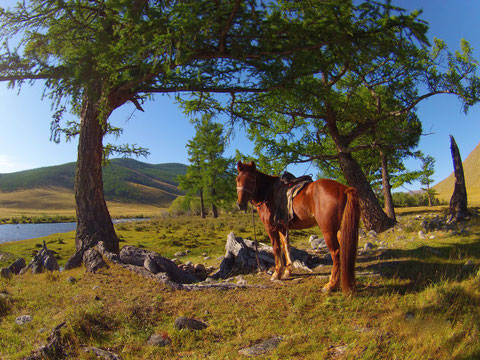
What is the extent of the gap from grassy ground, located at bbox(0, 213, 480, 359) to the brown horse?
44 cm

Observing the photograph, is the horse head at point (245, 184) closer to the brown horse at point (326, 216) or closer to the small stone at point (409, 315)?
the brown horse at point (326, 216)

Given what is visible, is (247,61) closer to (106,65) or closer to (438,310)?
(106,65)

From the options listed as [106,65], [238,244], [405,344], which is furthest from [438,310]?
[106,65]

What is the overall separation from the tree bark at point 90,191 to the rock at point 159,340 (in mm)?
5380

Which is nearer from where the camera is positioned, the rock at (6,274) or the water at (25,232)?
the rock at (6,274)

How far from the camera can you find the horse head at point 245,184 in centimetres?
555

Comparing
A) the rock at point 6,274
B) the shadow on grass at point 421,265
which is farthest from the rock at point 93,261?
the shadow on grass at point 421,265

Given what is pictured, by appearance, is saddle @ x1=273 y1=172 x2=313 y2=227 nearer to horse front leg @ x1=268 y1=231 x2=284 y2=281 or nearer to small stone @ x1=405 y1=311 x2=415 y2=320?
horse front leg @ x1=268 y1=231 x2=284 y2=281

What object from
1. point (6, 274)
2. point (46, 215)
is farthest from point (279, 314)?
point (46, 215)

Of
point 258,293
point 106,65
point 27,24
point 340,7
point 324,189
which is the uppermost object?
point 27,24

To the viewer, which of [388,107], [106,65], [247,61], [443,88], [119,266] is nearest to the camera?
[106,65]

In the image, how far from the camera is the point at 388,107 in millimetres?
12000

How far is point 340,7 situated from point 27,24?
26.1 feet

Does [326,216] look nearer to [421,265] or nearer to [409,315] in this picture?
[409,315]
